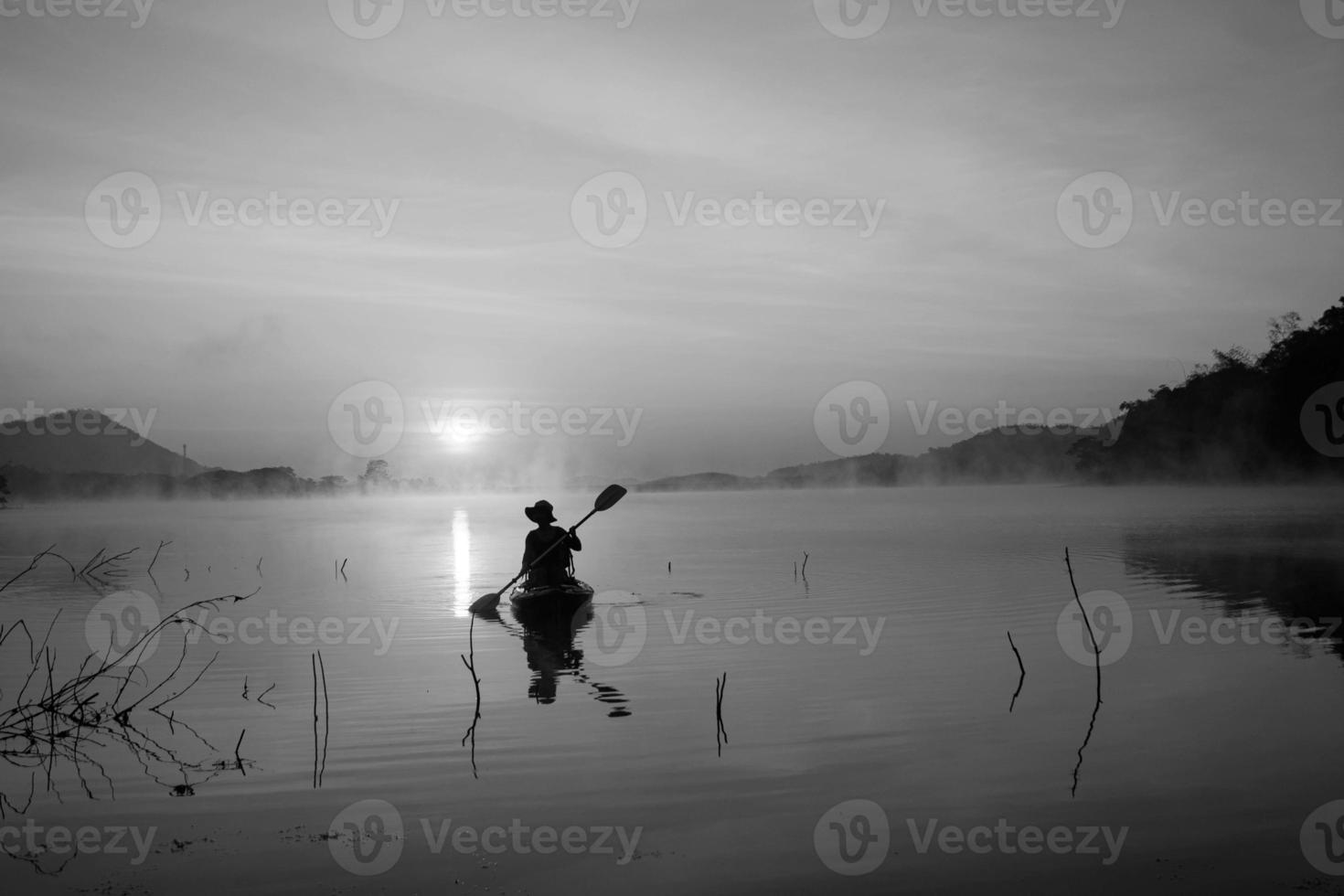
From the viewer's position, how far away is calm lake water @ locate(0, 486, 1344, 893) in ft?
24.2

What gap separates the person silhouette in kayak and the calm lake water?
1254mm

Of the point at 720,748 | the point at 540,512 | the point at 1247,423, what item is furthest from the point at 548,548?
the point at 1247,423

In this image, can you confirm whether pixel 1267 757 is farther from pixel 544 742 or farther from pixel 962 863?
pixel 544 742

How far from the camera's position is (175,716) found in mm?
12508

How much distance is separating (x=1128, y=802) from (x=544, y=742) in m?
A: 6.03

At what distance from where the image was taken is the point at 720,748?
10766mm

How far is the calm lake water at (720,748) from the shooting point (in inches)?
291

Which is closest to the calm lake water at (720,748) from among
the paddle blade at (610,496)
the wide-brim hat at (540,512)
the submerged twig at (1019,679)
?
the submerged twig at (1019,679)

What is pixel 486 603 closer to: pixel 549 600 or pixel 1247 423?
pixel 549 600

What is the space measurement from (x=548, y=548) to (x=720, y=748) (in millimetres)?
11632

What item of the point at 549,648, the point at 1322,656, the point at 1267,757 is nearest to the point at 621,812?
the point at 1267,757

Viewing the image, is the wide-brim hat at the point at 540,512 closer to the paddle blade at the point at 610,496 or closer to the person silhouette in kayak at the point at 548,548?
the person silhouette in kayak at the point at 548,548

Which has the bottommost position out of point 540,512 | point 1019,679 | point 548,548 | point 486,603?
point 1019,679

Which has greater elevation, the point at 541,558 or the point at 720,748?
the point at 541,558
